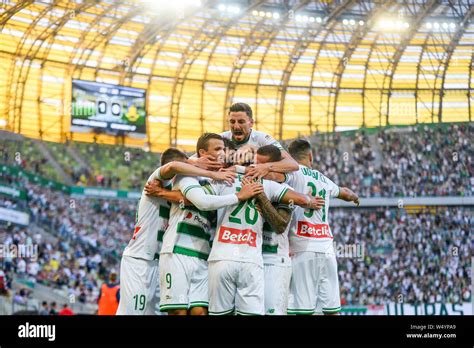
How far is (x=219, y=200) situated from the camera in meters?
6.43

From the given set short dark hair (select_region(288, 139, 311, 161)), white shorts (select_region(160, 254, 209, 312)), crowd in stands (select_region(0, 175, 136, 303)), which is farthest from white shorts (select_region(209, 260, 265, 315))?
crowd in stands (select_region(0, 175, 136, 303))

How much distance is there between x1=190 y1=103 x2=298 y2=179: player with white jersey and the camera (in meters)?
6.75

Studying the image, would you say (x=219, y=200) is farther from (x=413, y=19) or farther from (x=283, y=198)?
(x=413, y=19)

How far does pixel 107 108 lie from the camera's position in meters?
29.2

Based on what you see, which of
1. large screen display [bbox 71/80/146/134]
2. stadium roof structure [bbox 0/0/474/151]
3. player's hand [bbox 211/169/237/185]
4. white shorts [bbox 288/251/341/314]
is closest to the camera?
player's hand [bbox 211/169/237/185]

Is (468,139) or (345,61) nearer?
(468,139)

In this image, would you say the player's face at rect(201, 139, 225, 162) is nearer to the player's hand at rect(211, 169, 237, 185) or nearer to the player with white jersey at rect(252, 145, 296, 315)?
the player's hand at rect(211, 169, 237, 185)

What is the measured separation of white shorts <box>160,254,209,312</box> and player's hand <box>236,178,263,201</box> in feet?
2.39

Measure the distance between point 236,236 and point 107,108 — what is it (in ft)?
76.7

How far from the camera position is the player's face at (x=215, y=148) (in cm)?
674

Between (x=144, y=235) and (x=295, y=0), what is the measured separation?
23952 mm

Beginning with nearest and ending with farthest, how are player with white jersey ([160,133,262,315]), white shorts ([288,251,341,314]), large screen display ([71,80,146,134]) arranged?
player with white jersey ([160,133,262,315]) → white shorts ([288,251,341,314]) → large screen display ([71,80,146,134])
